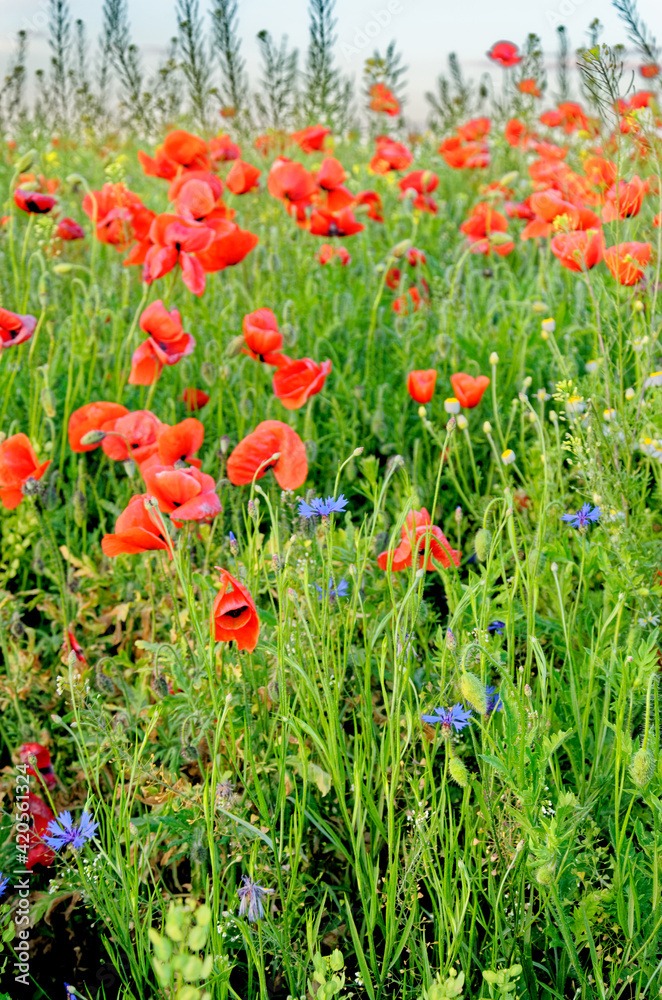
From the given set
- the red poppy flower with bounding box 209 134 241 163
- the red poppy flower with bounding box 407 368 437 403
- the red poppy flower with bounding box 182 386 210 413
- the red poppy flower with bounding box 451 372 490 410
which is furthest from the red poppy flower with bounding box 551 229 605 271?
the red poppy flower with bounding box 209 134 241 163

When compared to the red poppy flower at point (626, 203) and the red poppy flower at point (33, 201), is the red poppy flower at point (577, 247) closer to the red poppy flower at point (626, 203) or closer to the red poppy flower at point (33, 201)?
the red poppy flower at point (626, 203)

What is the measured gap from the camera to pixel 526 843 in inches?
48.2

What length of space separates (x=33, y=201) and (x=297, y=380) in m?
1.24

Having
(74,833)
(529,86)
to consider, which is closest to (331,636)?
(74,833)

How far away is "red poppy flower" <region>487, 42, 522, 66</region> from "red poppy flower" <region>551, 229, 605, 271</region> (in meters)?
3.74

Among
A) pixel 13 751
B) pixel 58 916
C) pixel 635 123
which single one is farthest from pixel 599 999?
pixel 635 123

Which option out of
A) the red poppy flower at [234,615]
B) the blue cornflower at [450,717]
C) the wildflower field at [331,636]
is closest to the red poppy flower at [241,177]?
the wildflower field at [331,636]

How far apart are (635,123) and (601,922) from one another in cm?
167

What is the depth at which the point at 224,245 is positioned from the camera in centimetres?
245

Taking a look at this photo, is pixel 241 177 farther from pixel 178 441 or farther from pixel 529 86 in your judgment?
pixel 529 86

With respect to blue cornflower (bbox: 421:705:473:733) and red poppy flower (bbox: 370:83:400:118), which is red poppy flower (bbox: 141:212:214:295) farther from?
red poppy flower (bbox: 370:83:400:118)

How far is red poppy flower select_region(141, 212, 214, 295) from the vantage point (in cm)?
232

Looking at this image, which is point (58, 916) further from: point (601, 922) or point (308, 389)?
point (308, 389)

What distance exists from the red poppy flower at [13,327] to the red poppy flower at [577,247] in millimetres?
1493
